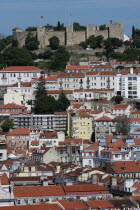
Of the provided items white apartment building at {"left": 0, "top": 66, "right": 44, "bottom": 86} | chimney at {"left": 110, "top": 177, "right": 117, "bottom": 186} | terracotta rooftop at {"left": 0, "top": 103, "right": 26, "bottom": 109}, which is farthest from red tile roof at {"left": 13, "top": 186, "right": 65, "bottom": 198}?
white apartment building at {"left": 0, "top": 66, "right": 44, "bottom": 86}

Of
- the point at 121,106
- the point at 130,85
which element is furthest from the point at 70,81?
the point at 121,106

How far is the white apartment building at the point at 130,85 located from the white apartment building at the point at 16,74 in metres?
10.4

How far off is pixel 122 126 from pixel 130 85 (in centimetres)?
1204

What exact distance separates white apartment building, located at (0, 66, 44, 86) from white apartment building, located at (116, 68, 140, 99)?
10.4m

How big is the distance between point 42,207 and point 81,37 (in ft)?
237

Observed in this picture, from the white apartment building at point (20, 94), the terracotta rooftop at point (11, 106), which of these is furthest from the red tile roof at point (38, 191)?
the white apartment building at point (20, 94)

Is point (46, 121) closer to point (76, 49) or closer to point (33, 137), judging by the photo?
point (33, 137)

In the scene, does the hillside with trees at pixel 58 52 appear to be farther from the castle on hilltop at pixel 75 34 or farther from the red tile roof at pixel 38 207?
the red tile roof at pixel 38 207

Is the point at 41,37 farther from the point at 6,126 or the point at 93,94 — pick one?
the point at 6,126

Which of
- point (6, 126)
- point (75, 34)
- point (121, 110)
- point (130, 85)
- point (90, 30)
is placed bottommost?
point (6, 126)

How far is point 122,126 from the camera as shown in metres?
87.4

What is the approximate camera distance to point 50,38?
118500mm

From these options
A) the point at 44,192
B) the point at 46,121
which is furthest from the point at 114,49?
the point at 44,192

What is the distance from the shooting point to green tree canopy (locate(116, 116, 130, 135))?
Result: 8685 centimetres
